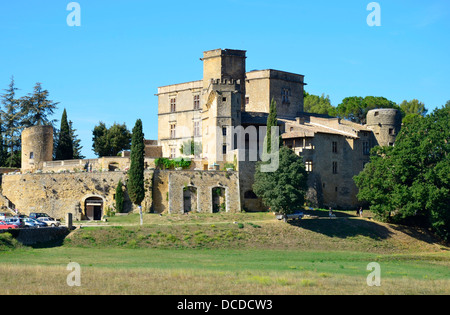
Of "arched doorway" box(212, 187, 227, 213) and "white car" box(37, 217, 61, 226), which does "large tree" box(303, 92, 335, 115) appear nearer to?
"arched doorway" box(212, 187, 227, 213)

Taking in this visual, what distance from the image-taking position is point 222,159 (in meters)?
65.9

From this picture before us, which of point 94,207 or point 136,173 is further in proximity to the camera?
point 94,207

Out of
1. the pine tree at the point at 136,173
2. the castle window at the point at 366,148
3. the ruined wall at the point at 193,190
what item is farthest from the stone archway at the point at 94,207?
the castle window at the point at 366,148

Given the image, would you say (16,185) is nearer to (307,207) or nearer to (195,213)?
(195,213)

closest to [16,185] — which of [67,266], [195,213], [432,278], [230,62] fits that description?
[195,213]

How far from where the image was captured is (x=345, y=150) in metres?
70.3

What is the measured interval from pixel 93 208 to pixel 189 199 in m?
9.62

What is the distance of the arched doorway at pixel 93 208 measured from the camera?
63875mm

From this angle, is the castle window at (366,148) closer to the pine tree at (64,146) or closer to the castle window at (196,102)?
the castle window at (196,102)

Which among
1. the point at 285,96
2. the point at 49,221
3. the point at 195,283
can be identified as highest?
the point at 285,96

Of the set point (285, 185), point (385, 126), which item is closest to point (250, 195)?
point (285, 185)

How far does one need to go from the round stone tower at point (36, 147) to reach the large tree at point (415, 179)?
33.3 metres

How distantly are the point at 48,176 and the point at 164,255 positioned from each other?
24510 millimetres

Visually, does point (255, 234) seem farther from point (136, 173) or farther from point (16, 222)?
point (16, 222)
